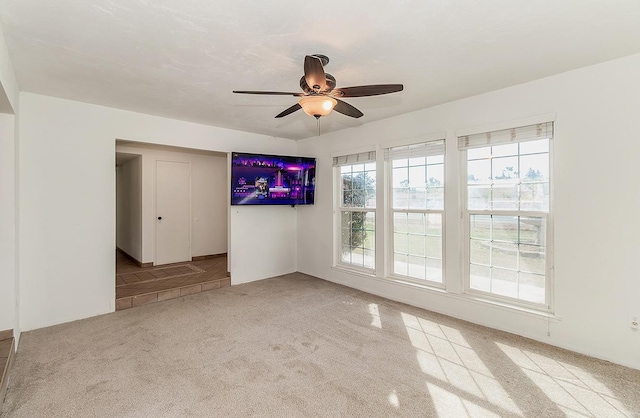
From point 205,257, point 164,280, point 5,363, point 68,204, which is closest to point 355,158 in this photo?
point 164,280

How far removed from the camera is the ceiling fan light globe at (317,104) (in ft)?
7.34

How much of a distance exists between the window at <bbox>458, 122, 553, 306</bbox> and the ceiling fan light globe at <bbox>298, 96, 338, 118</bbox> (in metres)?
1.99

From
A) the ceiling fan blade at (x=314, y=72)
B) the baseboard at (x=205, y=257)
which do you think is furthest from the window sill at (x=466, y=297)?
the baseboard at (x=205, y=257)

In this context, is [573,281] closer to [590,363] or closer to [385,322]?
[590,363]

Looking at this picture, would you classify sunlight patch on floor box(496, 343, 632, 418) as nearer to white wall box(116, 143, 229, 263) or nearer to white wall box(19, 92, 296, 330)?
white wall box(19, 92, 296, 330)

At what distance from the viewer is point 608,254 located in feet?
8.41

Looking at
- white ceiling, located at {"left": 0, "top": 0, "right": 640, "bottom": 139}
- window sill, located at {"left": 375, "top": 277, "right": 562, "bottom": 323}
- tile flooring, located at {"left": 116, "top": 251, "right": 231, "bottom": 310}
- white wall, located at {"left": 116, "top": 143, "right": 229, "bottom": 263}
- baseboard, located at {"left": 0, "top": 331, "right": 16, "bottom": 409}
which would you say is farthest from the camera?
white wall, located at {"left": 116, "top": 143, "right": 229, "bottom": 263}

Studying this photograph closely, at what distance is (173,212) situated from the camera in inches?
237

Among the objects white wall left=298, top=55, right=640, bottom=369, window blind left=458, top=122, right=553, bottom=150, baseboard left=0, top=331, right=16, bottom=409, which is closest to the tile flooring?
baseboard left=0, top=331, right=16, bottom=409

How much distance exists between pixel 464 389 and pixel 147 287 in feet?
13.8

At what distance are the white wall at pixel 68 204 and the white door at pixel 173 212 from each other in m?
1.97

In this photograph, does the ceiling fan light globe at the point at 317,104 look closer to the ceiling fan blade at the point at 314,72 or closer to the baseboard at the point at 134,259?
the ceiling fan blade at the point at 314,72

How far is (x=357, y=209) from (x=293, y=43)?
9.63 ft

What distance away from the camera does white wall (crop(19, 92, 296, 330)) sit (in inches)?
127
